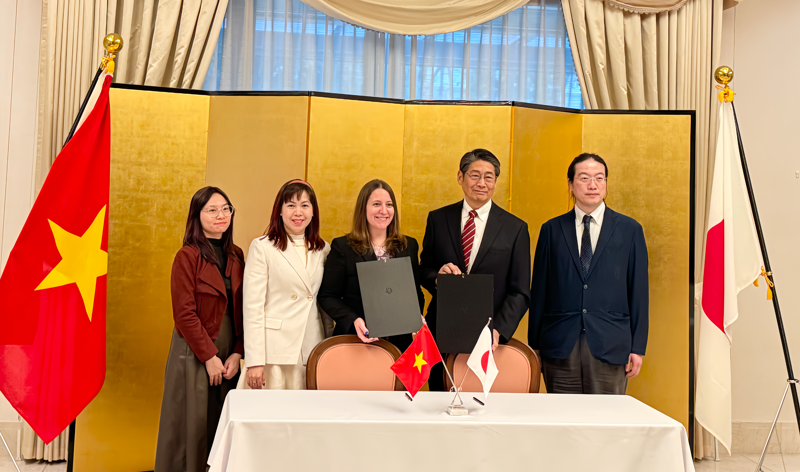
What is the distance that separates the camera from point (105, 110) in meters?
2.97

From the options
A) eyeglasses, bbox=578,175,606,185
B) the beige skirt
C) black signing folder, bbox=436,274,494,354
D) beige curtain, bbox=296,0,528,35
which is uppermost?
beige curtain, bbox=296,0,528,35

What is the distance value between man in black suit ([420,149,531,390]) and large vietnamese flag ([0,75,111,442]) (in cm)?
160

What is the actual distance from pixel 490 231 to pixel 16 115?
310cm

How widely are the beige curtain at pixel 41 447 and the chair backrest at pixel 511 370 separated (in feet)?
8.37

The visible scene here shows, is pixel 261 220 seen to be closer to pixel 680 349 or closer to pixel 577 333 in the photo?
pixel 577 333

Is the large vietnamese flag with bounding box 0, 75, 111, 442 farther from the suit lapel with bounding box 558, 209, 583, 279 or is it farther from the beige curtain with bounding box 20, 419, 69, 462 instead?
the suit lapel with bounding box 558, 209, 583, 279

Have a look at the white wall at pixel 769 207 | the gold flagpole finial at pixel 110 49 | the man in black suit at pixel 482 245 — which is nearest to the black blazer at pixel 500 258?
the man in black suit at pixel 482 245

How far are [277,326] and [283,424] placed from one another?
1044 millimetres

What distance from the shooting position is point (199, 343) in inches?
112

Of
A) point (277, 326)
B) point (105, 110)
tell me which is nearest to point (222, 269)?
point (277, 326)

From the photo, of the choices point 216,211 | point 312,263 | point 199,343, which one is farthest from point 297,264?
point 199,343

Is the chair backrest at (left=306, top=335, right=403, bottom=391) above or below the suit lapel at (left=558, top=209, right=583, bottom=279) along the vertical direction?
below

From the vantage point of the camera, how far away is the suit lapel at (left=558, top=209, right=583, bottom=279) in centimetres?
296

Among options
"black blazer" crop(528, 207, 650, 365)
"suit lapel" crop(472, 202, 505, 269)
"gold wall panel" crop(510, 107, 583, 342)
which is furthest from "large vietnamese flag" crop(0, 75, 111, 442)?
"gold wall panel" crop(510, 107, 583, 342)
